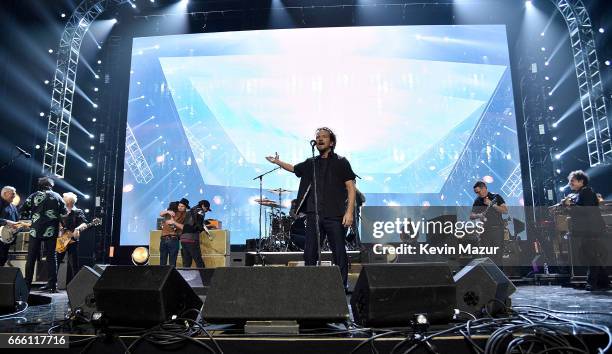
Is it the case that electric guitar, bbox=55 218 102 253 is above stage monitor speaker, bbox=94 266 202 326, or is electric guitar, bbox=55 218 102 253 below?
above

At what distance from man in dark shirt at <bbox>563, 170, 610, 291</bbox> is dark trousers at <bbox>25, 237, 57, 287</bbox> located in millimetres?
6554

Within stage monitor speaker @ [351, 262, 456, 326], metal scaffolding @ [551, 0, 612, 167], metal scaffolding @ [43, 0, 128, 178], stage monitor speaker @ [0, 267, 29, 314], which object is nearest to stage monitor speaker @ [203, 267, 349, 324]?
stage monitor speaker @ [351, 262, 456, 326]

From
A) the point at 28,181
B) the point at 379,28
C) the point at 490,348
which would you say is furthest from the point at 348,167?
the point at 28,181

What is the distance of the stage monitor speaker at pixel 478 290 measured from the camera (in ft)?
7.79

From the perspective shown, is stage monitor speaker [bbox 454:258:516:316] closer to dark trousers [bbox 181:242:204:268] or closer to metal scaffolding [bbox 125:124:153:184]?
dark trousers [bbox 181:242:204:268]

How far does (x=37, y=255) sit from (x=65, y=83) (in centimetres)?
497

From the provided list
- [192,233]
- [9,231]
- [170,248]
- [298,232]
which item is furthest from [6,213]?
[298,232]

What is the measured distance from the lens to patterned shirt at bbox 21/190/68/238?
17.9 feet

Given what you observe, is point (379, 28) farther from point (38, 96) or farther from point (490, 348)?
point (490, 348)

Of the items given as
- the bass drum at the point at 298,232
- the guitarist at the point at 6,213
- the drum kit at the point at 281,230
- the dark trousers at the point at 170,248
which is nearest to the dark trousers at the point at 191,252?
the dark trousers at the point at 170,248

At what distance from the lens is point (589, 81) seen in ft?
26.9

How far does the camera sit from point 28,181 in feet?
30.8

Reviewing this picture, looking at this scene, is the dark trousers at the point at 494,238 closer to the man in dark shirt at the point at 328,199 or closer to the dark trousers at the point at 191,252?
the man in dark shirt at the point at 328,199

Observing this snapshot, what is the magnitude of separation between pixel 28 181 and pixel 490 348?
1019 cm
